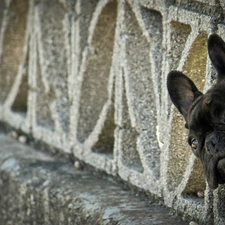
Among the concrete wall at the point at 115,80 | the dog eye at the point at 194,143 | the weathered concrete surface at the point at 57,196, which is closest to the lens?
the dog eye at the point at 194,143

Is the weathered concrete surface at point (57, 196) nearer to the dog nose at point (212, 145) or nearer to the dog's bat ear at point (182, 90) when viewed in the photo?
the dog's bat ear at point (182, 90)

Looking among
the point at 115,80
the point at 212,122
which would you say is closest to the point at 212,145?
the point at 212,122

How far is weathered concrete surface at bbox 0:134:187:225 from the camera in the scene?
3.15 m

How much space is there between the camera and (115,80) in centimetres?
340

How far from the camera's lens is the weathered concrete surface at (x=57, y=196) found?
3.15 m

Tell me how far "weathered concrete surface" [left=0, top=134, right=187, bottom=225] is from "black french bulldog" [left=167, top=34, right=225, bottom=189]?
53 cm

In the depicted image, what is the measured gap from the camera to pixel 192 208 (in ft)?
9.70

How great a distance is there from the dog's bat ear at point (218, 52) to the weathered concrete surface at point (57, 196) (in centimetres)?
65

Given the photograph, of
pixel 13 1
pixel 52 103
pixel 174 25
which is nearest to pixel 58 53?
pixel 52 103

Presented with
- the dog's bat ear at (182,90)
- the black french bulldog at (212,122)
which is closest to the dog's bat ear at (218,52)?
the black french bulldog at (212,122)

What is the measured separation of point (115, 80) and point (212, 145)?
3.30 feet

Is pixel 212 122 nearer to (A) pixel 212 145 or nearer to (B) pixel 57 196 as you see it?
(A) pixel 212 145

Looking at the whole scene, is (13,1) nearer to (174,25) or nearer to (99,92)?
(99,92)

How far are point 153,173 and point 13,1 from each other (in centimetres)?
143
